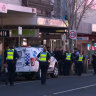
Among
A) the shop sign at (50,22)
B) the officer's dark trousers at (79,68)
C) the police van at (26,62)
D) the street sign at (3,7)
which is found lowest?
the officer's dark trousers at (79,68)

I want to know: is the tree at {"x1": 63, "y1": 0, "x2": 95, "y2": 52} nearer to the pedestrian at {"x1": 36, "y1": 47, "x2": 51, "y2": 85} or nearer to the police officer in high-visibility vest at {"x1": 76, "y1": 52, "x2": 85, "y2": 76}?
the police officer in high-visibility vest at {"x1": 76, "y1": 52, "x2": 85, "y2": 76}

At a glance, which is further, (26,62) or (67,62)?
(67,62)

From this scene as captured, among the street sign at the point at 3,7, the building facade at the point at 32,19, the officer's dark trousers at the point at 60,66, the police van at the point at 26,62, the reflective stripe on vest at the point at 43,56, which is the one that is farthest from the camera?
the officer's dark trousers at the point at 60,66

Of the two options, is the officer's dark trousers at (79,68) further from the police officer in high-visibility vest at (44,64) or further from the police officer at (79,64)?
the police officer in high-visibility vest at (44,64)

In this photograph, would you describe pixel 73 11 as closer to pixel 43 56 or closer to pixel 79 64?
pixel 79 64

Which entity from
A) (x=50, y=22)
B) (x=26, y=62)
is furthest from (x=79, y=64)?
(x=26, y=62)

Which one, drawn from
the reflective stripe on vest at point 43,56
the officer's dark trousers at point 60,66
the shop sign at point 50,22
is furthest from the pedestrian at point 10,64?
the officer's dark trousers at point 60,66

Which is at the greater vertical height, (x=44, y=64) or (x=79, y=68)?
(x=44, y=64)

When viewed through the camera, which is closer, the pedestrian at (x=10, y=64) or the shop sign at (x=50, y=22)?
the pedestrian at (x=10, y=64)

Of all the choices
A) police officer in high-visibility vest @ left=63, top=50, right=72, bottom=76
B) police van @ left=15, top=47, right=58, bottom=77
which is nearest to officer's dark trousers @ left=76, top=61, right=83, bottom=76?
police officer in high-visibility vest @ left=63, top=50, right=72, bottom=76

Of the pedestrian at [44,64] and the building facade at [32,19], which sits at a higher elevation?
the building facade at [32,19]

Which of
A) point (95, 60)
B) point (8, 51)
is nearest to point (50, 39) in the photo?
point (95, 60)

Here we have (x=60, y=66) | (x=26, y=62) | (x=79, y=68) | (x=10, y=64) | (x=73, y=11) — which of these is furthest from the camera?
(x=73, y=11)

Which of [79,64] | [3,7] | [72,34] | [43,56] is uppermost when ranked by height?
[3,7]
